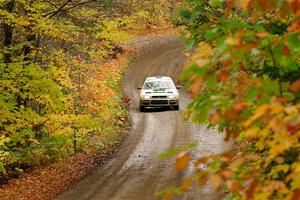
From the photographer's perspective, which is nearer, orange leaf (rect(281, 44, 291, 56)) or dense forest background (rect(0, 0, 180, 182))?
orange leaf (rect(281, 44, 291, 56))

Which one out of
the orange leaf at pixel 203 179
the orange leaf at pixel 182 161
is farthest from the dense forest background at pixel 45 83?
the orange leaf at pixel 182 161

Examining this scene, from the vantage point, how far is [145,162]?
16.2 m

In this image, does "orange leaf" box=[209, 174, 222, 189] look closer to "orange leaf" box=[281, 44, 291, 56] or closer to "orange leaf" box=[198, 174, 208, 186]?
"orange leaf" box=[198, 174, 208, 186]

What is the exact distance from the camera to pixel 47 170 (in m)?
15.4

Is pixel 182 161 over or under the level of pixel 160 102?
over

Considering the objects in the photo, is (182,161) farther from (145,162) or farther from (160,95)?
(160,95)

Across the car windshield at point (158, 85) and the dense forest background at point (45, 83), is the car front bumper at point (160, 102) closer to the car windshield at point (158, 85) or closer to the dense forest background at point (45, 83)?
the car windshield at point (158, 85)

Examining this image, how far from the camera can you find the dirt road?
1280 cm

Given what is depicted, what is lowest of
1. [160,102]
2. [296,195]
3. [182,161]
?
[160,102]

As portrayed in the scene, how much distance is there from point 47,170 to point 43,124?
198cm

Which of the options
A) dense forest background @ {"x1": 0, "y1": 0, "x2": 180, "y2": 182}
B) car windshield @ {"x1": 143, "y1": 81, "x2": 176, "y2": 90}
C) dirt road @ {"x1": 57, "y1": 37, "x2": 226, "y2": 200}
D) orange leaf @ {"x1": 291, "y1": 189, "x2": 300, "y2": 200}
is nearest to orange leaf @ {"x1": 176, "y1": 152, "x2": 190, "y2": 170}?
orange leaf @ {"x1": 291, "y1": 189, "x2": 300, "y2": 200}

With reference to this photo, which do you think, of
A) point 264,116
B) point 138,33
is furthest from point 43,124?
point 138,33

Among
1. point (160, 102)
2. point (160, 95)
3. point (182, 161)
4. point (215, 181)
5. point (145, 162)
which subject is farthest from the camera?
point (160, 102)

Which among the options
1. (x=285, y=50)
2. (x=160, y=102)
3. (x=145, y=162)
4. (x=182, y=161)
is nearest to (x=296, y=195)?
(x=182, y=161)
